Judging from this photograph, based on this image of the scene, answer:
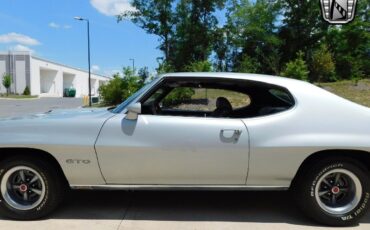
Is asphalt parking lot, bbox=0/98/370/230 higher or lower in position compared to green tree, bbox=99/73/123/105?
lower

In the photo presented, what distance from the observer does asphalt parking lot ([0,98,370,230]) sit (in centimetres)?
429

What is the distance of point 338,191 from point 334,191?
0.13ft

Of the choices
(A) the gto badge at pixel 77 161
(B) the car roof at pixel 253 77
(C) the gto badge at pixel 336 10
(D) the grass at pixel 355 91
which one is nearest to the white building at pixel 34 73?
(D) the grass at pixel 355 91

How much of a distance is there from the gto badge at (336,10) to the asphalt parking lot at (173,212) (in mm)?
9744

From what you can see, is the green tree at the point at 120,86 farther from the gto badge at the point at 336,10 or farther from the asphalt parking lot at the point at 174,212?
the asphalt parking lot at the point at 174,212

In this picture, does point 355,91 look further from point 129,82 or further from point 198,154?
point 198,154


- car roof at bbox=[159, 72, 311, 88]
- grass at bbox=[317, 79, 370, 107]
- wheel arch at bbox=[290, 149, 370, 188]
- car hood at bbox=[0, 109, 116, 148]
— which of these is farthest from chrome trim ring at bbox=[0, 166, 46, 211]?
grass at bbox=[317, 79, 370, 107]

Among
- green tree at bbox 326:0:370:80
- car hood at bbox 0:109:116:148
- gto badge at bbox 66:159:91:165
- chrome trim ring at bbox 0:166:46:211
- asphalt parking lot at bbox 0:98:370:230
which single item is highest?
green tree at bbox 326:0:370:80

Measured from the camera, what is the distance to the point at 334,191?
438 centimetres

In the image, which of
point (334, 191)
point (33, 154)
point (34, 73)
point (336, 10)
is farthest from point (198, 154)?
point (34, 73)

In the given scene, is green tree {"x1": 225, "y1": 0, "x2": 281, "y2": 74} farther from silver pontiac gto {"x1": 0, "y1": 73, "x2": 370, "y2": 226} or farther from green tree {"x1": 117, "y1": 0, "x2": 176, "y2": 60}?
silver pontiac gto {"x1": 0, "y1": 73, "x2": 370, "y2": 226}

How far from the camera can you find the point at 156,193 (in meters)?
5.36

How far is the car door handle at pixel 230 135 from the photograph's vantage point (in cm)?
421

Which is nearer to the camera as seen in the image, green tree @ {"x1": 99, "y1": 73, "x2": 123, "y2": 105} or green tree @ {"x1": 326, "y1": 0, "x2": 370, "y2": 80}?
green tree @ {"x1": 99, "y1": 73, "x2": 123, "y2": 105}
